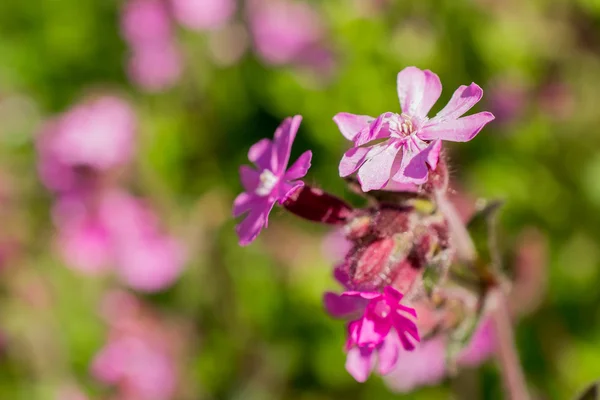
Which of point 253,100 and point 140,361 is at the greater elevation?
point 253,100

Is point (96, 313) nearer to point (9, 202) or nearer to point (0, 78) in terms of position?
point (9, 202)

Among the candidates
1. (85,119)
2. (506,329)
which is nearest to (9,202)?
(85,119)

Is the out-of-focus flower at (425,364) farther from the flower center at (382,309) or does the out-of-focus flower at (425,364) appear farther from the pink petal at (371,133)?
the pink petal at (371,133)

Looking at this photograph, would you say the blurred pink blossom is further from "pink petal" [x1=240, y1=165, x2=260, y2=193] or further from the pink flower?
"pink petal" [x1=240, y1=165, x2=260, y2=193]

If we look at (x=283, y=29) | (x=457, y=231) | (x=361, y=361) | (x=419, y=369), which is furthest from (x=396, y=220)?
(x=283, y=29)

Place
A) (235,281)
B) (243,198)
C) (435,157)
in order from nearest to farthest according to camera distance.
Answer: (435,157) → (243,198) → (235,281)

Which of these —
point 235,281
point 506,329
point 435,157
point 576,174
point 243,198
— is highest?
point 435,157
